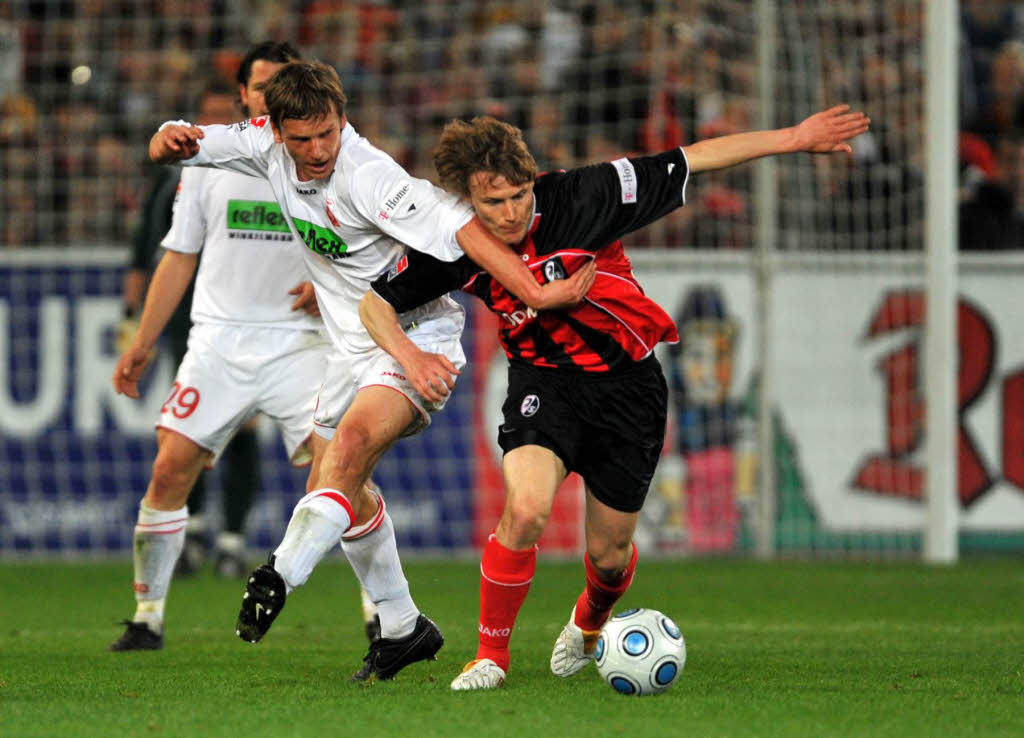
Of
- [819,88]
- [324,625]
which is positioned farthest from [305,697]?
[819,88]

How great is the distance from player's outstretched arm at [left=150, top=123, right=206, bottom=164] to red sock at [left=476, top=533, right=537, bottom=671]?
63.9 inches

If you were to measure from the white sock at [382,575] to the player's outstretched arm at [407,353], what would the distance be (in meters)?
0.57

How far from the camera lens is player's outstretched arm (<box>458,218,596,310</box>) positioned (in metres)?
4.85

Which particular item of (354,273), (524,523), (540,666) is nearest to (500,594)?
(524,523)

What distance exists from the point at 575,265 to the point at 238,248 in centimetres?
187

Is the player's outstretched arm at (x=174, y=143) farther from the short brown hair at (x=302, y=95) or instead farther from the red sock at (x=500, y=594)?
the red sock at (x=500, y=594)

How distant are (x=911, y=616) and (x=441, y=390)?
333cm

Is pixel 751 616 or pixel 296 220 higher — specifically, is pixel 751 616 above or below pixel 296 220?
below

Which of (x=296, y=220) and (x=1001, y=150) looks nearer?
(x=296, y=220)

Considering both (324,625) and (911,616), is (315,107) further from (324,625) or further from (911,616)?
(911,616)

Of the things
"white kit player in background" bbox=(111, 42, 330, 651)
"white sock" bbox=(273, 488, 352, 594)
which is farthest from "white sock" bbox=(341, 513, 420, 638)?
"white kit player in background" bbox=(111, 42, 330, 651)

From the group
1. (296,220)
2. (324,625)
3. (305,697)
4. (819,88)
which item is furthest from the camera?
(819,88)

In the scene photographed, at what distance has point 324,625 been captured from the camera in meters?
7.15

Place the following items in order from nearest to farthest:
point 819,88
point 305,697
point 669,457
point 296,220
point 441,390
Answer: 1. point 305,697
2. point 441,390
3. point 296,220
4. point 669,457
5. point 819,88
